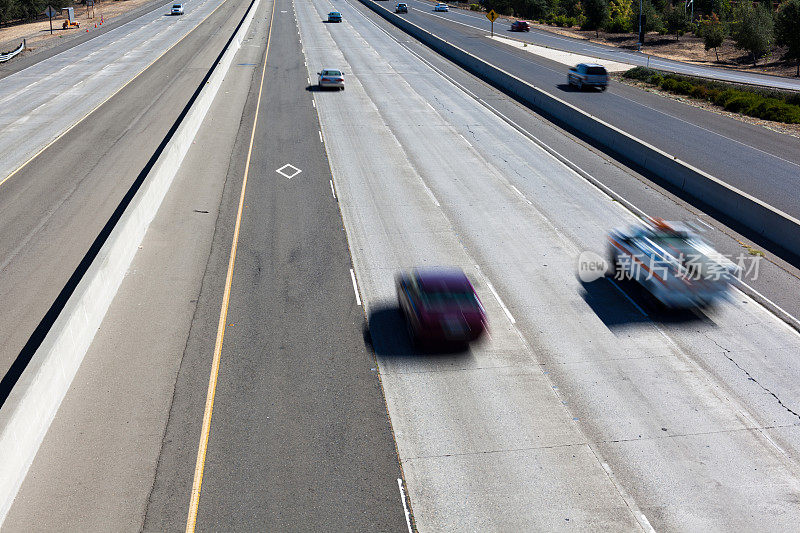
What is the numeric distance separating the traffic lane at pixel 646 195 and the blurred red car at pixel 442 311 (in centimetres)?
847

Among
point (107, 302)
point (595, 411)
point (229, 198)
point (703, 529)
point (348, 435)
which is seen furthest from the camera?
point (229, 198)

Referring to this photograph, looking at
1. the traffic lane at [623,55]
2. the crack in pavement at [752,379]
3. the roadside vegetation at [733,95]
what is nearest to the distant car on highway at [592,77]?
the roadside vegetation at [733,95]

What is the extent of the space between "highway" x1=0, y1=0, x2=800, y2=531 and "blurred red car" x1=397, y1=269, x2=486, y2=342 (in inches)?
24.5

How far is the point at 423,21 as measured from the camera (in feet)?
282

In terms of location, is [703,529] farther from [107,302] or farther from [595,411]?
[107,302]

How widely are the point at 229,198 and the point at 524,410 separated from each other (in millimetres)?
15284

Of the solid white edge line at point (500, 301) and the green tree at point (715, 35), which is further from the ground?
the green tree at point (715, 35)

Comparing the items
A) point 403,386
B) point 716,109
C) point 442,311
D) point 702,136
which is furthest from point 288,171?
point 716,109

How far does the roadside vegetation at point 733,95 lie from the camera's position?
37344mm

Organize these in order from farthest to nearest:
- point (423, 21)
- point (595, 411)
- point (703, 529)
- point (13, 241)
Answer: point (423, 21), point (13, 241), point (595, 411), point (703, 529)

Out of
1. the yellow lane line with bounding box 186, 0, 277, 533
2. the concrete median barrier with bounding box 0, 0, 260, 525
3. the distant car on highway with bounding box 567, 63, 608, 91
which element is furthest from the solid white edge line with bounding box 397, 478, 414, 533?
the distant car on highway with bounding box 567, 63, 608, 91

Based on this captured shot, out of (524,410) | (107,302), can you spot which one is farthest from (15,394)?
(524,410)

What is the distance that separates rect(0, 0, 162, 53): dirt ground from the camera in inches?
2788

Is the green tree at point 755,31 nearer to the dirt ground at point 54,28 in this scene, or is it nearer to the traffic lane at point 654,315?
the traffic lane at point 654,315
